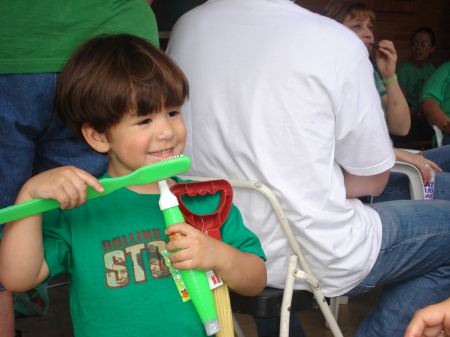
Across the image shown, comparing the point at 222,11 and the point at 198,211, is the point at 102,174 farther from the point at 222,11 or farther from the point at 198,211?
the point at 222,11

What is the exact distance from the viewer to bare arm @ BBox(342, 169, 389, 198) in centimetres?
163

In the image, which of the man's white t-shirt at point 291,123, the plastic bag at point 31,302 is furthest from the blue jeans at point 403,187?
the plastic bag at point 31,302

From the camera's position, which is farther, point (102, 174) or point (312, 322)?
point (312, 322)

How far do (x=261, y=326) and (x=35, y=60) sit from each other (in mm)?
1191

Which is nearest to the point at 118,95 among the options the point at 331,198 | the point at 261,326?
the point at 331,198

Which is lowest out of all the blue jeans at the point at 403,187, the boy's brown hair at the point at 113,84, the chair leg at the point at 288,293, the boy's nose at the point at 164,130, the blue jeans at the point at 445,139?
the blue jeans at the point at 445,139

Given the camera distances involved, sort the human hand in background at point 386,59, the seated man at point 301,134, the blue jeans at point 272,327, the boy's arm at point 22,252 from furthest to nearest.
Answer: the human hand in background at point 386,59 → the blue jeans at point 272,327 → the seated man at point 301,134 → the boy's arm at point 22,252

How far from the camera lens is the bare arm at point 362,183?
163 cm

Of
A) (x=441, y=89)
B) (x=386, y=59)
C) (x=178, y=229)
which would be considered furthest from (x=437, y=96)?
(x=178, y=229)

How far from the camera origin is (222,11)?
1.59 meters

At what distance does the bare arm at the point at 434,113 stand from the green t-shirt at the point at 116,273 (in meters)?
2.65

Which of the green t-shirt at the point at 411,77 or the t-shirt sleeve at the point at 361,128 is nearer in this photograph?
the t-shirt sleeve at the point at 361,128

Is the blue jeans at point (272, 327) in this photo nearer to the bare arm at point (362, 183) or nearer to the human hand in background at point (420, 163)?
the bare arm at point (362, 183)

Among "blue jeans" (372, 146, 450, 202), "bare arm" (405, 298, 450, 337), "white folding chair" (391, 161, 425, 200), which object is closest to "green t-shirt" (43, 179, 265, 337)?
"bare arm" (405, 298, 450, 337)
